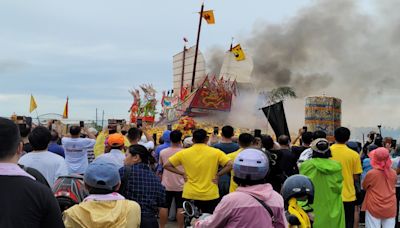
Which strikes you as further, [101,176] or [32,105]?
[32,105]

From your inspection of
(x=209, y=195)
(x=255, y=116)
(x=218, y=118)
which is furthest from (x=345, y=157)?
(x=255, y=116)

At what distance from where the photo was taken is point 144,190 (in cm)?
436

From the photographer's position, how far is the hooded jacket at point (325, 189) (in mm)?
5289

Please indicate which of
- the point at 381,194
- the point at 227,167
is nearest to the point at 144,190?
the point at 227,167

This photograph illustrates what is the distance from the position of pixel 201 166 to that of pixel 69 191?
254 cm

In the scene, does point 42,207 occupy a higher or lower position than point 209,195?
higher

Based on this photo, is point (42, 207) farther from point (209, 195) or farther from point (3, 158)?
point (209, 195)

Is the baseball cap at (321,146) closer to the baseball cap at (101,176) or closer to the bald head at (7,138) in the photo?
the baseball cap at (101,176)

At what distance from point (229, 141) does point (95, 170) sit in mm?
4166

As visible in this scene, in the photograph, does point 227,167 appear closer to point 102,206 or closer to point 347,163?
point 347,163

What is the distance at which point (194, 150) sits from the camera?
604 centimetres

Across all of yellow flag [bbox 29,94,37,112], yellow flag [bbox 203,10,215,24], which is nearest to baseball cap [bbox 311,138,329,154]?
yellow flag [bbox 29,94,37,112]

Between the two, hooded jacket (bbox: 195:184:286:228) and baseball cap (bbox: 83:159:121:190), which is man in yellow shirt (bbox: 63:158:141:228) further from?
hooded jacket (bbox: 195:184:286:228)

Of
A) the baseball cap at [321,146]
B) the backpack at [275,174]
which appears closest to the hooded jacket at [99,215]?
the baseball cap at [321,146]
